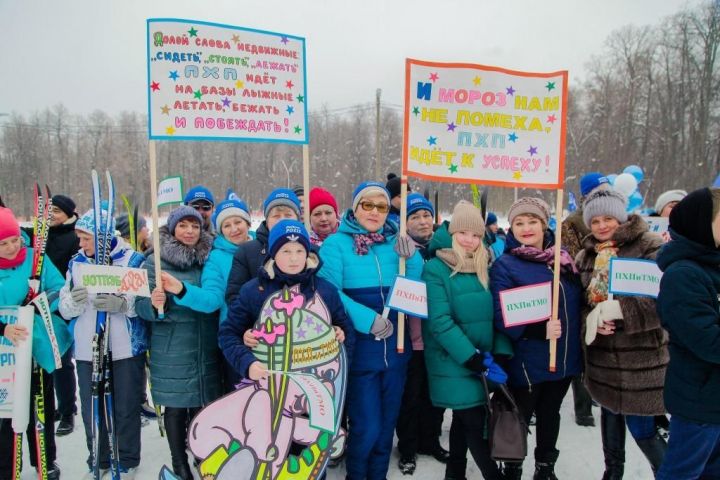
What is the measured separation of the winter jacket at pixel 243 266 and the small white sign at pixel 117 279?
56cm

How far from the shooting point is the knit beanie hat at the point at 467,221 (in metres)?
3.31

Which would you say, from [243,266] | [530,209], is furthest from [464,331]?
[243,266]

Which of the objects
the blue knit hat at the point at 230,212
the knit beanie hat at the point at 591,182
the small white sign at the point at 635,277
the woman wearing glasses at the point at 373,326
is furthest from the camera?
the knit beanie hat at the point at 591,182

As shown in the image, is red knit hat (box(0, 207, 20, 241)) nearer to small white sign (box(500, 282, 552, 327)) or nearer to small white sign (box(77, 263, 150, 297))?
small white sign (box(77, 263, 150, 297))

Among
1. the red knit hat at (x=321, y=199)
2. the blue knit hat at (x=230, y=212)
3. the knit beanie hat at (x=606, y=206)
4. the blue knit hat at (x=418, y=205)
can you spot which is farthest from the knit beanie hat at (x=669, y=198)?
the blue knit hat at (x=230, y=212)

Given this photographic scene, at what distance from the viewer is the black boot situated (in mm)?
3344

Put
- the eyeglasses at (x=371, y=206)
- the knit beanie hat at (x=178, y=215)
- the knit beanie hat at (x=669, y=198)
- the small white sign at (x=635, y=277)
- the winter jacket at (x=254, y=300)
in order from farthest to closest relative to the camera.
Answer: the knit beanie hat at (x=669, y=198), the knit beanie hat at (x=178, y=215), the eyeglasses at (x=371, y=206), the small white sign at (x=635, y=277), the winter jacket at (x=254, y=300)

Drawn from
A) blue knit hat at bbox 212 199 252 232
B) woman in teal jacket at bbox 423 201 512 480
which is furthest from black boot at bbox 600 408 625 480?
blue knit hat at bbox 212 199 252 232

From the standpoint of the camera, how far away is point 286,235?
292cm

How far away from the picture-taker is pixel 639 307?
3.09 meters

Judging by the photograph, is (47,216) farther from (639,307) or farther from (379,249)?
(639,307)

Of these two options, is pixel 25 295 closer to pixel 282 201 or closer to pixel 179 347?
pixel 179 347

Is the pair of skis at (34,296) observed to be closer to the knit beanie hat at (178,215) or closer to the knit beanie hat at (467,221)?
the knit beanie hat at (178,215)

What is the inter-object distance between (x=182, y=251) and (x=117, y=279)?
51 cm
